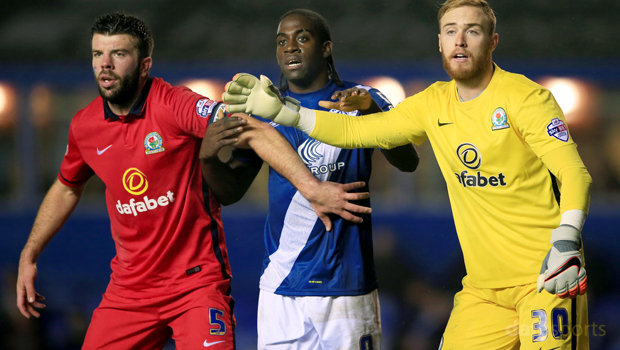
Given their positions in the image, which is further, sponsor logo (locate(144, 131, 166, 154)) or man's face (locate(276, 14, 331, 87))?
man's face (locate(276, 14, 331, 87))

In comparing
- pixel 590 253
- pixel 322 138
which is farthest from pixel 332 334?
pixel 590 253

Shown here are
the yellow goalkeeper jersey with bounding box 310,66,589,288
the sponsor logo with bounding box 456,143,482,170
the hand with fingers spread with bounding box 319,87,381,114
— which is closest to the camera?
the yellow goalkeeper jersey with bounding box 310,66,589,288

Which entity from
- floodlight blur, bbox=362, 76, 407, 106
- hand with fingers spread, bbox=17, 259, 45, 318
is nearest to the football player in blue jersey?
hand with fingers spread, bbox=17, 259, 45, 318

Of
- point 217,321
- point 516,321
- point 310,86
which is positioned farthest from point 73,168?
point 516,321

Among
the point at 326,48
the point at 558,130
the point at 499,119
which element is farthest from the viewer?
the point at 326,48

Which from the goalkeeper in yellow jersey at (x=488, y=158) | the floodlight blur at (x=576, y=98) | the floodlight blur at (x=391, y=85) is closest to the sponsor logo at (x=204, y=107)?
the goalkeeper in yellow jersey at (x=488, y=158)

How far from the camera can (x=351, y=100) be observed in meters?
2.55

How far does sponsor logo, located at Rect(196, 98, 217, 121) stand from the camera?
2.67m

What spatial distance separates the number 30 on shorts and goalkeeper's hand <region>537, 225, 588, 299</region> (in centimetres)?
28

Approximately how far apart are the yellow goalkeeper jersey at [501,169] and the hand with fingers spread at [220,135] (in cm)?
81

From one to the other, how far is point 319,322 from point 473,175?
0.98 meters

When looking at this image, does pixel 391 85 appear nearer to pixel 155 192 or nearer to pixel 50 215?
pixel 155 192

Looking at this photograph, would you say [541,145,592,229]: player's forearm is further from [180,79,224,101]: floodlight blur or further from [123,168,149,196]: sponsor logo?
[180,79,224,101]: floodlight blur

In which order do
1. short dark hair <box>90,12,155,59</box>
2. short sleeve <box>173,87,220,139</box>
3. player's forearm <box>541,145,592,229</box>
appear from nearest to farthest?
player's forearm <box>541,145,592,229</box> → short sleeve <box>173,87,220,139</box> → short dark hair <box>90,12,155,59</box>
